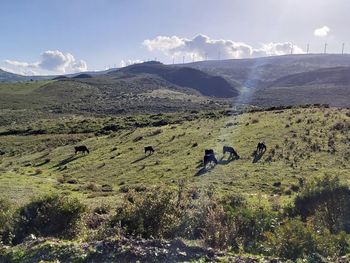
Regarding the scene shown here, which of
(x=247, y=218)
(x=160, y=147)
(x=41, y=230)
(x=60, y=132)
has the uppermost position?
(x=247, y=218)

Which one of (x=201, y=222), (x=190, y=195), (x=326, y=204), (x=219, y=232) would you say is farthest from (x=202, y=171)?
(x=219, y=232)

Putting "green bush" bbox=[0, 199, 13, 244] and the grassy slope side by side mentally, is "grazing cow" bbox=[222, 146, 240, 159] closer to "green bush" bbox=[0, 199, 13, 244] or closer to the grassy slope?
the grassy slope

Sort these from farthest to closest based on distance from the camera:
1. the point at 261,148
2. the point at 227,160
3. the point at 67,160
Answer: the point at 67,160 → the point at 261,148 → the point at 227,160

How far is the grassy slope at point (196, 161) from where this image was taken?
29.3m

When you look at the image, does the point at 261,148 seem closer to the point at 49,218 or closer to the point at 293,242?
the point at 49,218

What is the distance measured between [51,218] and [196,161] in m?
22.8

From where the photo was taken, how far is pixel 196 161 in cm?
3731

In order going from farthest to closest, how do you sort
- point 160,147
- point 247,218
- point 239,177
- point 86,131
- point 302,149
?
point 86,131 < point 160,147 < point 302,149 < point 239,177 < point 247,218

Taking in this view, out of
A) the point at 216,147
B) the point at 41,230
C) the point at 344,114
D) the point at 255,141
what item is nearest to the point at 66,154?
the point at 216,147

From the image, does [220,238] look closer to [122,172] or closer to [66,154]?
[122,172]

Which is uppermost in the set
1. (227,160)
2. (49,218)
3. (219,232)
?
(219,232)

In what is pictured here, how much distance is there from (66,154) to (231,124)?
1925 cm

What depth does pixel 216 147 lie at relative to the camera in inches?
1634

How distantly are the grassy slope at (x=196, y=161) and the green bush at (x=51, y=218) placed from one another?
6255 millimetres
